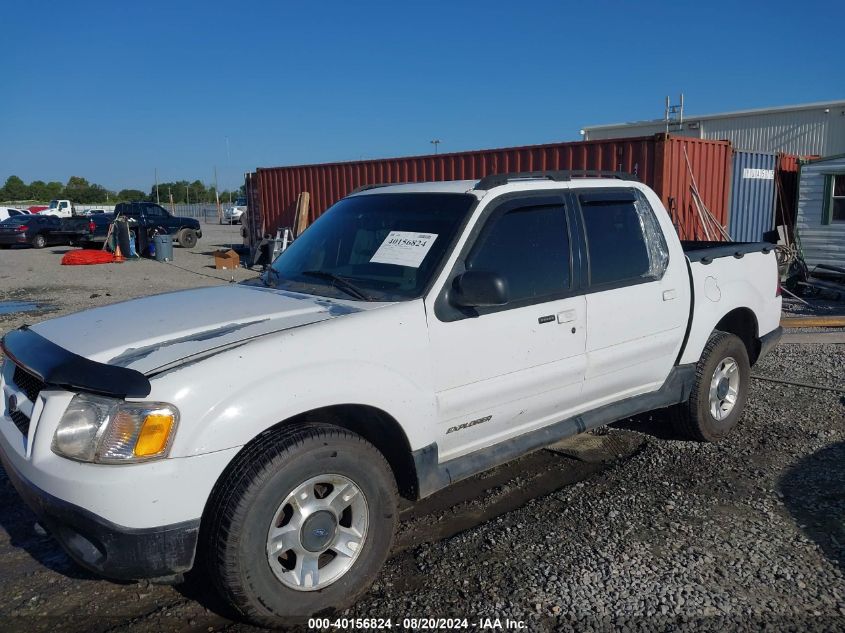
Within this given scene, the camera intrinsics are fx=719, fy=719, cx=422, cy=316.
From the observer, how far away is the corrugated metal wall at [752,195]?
13.7m

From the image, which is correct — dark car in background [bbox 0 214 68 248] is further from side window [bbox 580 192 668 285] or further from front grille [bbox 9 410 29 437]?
side window [bbox 580 192 668 285]

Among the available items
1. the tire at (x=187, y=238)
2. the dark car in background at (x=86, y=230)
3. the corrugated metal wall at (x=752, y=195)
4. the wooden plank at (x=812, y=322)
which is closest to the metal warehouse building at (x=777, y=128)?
the corrugated metal wall at (x=752, y=195)

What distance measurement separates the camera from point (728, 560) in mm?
3521

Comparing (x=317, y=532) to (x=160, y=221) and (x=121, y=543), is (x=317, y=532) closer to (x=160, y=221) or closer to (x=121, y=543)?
(x=121, y=543)

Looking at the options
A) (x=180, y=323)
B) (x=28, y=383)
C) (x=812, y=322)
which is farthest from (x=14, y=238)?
(x=180, y=323)

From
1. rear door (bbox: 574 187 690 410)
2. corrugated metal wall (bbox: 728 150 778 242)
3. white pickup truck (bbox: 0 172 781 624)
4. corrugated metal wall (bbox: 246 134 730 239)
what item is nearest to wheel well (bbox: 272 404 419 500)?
white pickup truck (bbox: 0 172 781 624)

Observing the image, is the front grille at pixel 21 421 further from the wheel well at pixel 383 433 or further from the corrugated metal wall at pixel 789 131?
the corrugated metal wall at pixel 789 131

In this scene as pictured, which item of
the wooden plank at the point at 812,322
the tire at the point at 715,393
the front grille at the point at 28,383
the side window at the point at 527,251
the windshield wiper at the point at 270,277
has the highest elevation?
the side window at the point at 527,251

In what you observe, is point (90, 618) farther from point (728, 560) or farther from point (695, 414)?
point (695, 414)

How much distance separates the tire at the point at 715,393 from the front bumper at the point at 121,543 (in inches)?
137

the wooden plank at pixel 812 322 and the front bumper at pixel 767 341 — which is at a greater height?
the front bumper at pixel 767 341

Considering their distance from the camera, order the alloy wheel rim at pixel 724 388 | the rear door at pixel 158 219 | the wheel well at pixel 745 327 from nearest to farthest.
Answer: the alloy wheel rim at pixel 724 388
the wheel well at pixel 745 327
the rear door at pixel 158 219

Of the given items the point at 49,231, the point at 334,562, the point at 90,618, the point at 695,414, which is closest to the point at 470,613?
the point at 334,562

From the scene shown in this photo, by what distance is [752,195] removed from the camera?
46.7 ft
